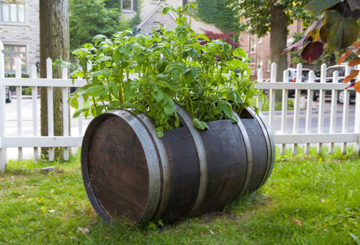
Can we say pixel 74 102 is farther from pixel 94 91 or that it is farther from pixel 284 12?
pixel 284 12

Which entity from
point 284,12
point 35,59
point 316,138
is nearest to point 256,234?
point 316,138

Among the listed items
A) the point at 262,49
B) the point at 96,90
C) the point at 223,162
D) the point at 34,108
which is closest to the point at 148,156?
the point at 223,162

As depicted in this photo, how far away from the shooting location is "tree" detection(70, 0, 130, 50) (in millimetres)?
28031

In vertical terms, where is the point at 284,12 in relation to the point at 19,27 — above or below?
below

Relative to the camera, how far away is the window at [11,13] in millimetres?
25938

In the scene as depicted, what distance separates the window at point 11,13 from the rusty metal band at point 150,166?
27.8 m

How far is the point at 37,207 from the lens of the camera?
2959 millimetres

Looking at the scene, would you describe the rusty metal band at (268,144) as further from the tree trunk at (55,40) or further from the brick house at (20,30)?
the brick house at (20,30)

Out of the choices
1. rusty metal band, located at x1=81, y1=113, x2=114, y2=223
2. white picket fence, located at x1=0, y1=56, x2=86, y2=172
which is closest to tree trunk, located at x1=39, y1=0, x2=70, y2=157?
white picket fence, located at x1=0, y1=56, x2=86, y2=172

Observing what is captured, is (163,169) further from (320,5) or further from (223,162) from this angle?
(320,5)

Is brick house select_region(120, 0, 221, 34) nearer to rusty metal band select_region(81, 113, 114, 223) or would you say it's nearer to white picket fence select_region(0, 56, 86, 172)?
white picket fence select_region(0, 56, 86, 172)

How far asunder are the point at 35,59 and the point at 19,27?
258 centimetres

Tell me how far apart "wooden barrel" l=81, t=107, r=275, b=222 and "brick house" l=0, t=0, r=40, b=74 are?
26.6m

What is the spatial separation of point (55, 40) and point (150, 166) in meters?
3.26
